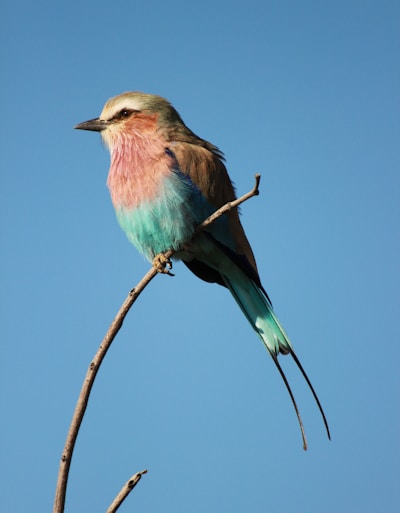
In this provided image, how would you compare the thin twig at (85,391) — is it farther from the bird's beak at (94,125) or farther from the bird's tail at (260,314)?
the bird's beak at (94,125)

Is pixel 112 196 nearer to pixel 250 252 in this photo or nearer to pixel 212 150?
pixel 212 150

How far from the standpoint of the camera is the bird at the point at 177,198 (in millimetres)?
2912

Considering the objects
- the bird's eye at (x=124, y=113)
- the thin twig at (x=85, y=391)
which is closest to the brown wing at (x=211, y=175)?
the bird's eye at (x=124, y=113)

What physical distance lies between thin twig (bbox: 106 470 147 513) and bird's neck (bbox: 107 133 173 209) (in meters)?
1.42

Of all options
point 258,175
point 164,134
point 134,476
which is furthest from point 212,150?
point 134,476

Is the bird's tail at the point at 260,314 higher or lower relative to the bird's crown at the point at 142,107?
lower

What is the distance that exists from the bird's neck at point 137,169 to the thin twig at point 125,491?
4.67ft

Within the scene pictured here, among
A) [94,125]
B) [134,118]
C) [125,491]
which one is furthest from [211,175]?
[125,491]

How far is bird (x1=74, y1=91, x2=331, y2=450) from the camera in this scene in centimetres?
291

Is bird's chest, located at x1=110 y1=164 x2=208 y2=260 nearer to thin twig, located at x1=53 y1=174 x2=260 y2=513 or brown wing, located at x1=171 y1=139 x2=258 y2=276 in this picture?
brown wing, located at x1=171 y1=139 x2=258 y2=276

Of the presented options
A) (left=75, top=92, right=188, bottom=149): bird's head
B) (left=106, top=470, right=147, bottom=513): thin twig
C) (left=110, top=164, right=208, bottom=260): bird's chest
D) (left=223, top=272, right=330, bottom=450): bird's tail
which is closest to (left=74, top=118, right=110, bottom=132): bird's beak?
(left=75, top=92, right=188, bottom=149): bird's head

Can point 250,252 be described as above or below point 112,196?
below

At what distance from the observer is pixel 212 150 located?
319 centimetres

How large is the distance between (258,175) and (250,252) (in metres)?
1.28
